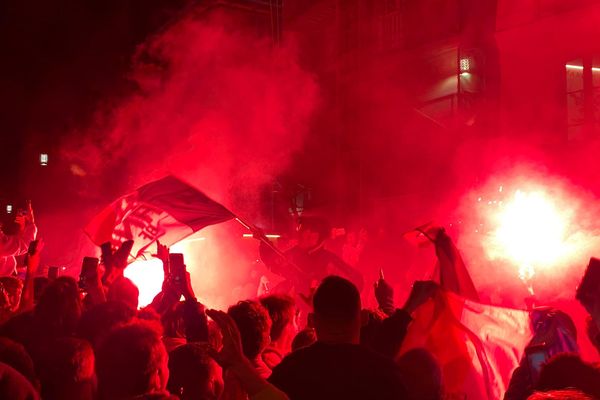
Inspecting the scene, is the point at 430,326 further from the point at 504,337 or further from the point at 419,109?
the point at 419,109

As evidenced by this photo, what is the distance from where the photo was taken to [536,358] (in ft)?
12.8

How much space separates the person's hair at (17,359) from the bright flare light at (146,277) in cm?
403

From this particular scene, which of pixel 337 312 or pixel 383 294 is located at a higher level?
pixel 337 312

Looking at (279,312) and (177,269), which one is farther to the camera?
(177,269)

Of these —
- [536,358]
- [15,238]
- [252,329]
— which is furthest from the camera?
[15,238]

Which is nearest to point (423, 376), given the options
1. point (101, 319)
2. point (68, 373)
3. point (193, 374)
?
point (193, 374)

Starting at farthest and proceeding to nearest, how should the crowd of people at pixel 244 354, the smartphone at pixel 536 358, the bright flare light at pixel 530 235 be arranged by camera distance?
the bright flare light at pixel 530 235 → the smartphone at pixel 536 358 → the crowd of people at pixel 244 354

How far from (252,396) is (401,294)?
757cm

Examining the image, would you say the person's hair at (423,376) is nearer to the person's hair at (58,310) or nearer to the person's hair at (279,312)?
the person's hair at (279,312)

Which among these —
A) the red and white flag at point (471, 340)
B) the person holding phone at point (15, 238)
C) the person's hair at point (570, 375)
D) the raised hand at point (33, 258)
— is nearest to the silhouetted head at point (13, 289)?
the raised hand at point (33, 258)

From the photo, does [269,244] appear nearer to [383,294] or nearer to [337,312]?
[383,294]

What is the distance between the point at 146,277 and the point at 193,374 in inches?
160

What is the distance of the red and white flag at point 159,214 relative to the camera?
7.50 meters

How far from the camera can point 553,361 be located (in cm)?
311
